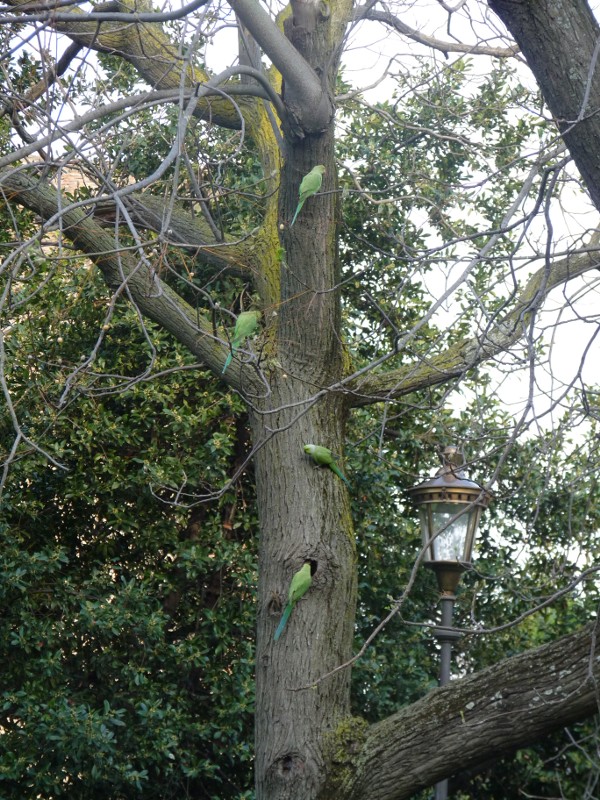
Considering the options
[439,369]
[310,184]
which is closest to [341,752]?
[439,369]

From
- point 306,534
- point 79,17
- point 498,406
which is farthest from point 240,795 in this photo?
point 79,17

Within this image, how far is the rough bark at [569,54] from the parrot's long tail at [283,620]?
2.25m

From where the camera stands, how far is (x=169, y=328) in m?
5.06

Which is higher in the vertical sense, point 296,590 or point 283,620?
point 296,590

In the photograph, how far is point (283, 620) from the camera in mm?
4324

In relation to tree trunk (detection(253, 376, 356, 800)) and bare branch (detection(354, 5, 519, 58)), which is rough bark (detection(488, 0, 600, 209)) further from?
bare branch (detection(354, 5, 519, 58))

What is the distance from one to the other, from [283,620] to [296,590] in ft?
0.55

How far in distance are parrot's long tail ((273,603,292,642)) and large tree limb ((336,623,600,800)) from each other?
593mm

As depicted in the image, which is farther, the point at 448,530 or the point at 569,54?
Result: the point at 448,530

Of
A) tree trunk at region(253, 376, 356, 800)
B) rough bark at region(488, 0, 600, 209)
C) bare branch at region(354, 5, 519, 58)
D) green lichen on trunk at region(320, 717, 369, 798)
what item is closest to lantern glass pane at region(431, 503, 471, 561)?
tree trunk at region(253, 376, 356, 800)

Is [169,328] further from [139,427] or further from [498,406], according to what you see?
[498,406]

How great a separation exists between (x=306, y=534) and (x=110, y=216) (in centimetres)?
248

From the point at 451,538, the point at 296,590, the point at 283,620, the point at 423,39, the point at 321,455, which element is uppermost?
the point at 423,39

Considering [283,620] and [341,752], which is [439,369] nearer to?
[283,620]
